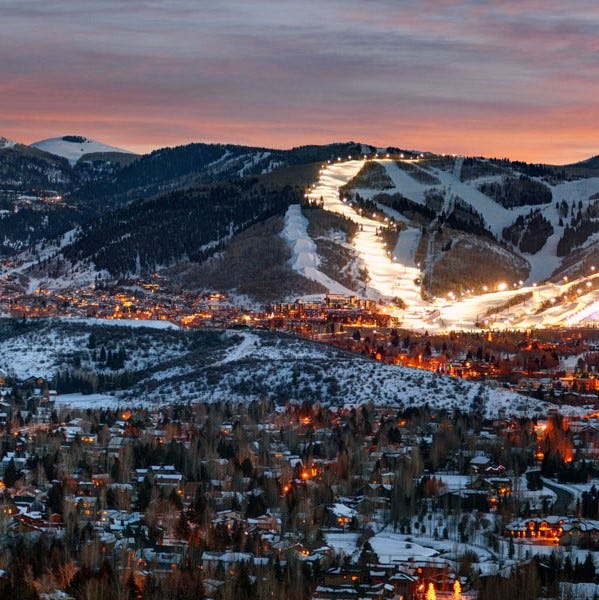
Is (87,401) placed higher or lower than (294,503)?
lower

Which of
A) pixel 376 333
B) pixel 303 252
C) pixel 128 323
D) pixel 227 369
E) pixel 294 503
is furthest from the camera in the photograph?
pixel 303 252

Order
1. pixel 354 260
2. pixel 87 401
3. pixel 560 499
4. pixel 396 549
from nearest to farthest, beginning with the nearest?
1. pixel 396 549
2. pixel 560 499
3. pixel 87 401
4. pixel 354 260

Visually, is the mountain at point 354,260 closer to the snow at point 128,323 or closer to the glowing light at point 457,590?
the snow at point 128,323

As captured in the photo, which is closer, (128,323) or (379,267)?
(128,323)

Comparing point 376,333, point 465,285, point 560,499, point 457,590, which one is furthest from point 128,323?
point 457,590

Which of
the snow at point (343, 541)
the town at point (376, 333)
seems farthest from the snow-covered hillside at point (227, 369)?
the snow at point (343, 541)

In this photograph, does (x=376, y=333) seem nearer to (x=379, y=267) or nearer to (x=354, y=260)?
(x=354, y=260)

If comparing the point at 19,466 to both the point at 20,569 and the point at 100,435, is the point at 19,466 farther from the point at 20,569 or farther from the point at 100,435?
the point at 20,569

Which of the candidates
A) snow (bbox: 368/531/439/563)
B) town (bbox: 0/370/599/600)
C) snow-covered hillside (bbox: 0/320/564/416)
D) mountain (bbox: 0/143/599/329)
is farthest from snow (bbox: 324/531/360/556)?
mountain (bbox: 0/143/599/329)
